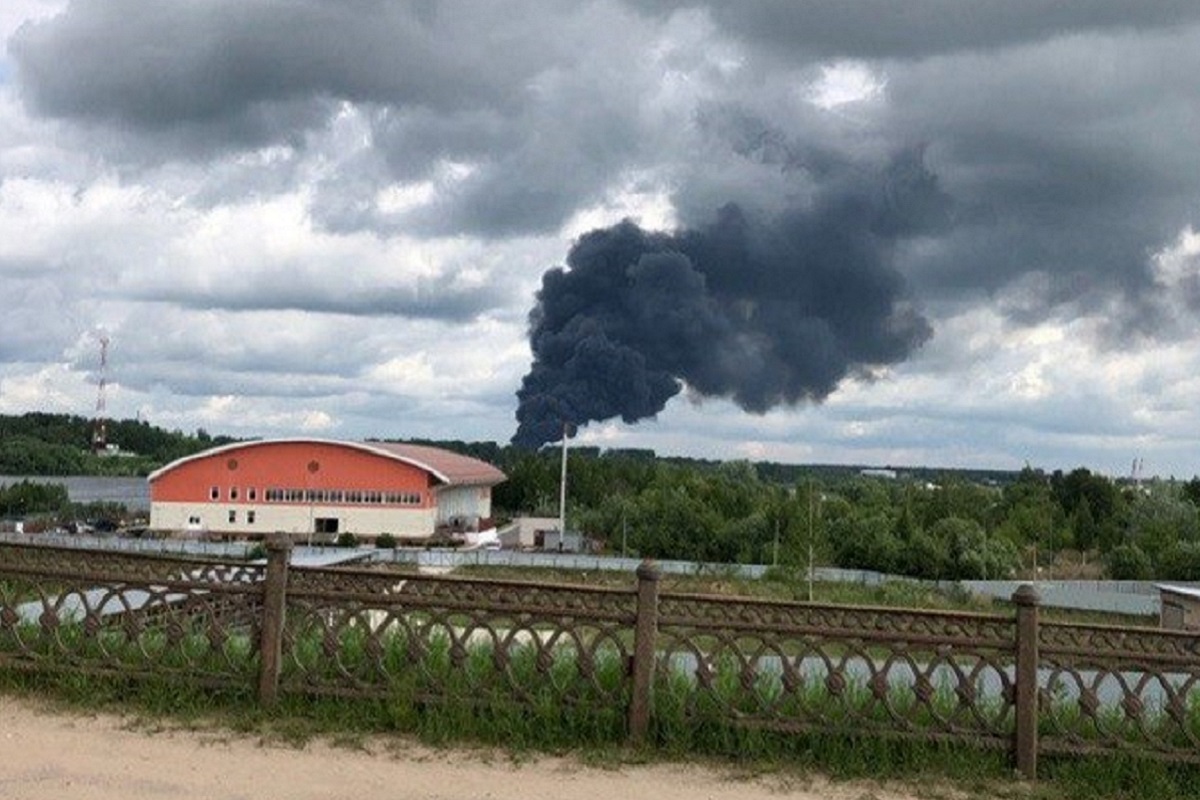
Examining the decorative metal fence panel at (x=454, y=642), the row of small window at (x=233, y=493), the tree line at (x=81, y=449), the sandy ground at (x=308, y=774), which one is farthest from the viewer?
the tree line at (x=81, y=449)

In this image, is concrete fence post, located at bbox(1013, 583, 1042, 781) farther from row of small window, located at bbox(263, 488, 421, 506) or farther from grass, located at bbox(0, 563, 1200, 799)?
row of small window, located at bbox(263, 488, 421, 506)

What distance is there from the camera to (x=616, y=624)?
24.8 ft

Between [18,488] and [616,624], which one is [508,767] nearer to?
[616,624]

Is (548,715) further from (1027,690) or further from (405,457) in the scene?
(405,457)

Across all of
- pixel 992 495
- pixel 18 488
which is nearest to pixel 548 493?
pixel 992 495

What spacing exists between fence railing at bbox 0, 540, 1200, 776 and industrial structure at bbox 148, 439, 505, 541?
41620 mm

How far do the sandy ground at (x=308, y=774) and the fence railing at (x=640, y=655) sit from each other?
0.46 m

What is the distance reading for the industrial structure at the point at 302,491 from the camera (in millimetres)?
49688

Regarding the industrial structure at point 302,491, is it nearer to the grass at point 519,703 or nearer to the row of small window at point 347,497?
the row of small window at point 347,497

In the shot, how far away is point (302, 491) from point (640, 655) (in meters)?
44.2

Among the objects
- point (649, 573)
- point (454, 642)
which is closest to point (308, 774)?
point (454, 642)

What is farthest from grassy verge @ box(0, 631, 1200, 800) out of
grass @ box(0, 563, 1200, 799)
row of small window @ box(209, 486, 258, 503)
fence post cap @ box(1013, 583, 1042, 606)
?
row of small window @ box(209, 486, 258, 503)

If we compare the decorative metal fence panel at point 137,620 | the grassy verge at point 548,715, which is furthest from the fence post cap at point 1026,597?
the decorative metal fence panel at point 137,620

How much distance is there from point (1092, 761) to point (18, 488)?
7073 cm
